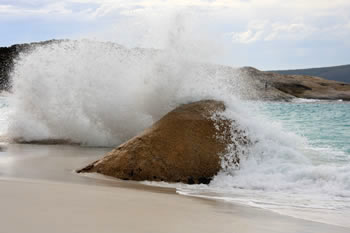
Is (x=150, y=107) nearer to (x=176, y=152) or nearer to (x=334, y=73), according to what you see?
(x=176, y=152)

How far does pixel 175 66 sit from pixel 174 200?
3.21m

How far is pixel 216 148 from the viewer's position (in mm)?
5434

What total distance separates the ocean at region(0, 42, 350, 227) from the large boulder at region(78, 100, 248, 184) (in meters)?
0.19

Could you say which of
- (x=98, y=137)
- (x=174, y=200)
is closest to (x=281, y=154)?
(x=174, y=200)

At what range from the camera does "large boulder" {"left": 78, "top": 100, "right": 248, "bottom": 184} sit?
16.6 feet

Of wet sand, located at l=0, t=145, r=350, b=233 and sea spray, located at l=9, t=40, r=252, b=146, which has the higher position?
sea spray, located at l=9, t=40, r=252, b=146

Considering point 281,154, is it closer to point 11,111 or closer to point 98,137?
point 98,137

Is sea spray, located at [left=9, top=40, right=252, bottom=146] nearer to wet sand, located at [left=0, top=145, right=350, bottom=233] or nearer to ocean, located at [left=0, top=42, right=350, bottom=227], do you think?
ocean, located at [left=0, top=42, right=350, bottom=227]

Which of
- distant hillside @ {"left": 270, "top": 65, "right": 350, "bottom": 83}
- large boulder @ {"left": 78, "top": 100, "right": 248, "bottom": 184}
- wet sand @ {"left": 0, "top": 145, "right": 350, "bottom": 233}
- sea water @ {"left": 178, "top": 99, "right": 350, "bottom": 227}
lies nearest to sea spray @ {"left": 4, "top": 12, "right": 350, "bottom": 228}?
sea water @ {"left": 178, "top": 99, "right": 350, "bottom": 227}

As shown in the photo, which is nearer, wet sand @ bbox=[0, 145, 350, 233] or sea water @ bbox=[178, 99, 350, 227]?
wet sand @ bbox=[0, 145, 350, 233]

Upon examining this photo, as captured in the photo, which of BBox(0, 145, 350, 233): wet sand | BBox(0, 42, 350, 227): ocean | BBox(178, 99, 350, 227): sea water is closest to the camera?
BBox(0, 145, 350, 233): wet sand

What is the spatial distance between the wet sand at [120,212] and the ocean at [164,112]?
17.3 inches

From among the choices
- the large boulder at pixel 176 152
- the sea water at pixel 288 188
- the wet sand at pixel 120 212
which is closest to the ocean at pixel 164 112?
the sea water at pixel 288 188

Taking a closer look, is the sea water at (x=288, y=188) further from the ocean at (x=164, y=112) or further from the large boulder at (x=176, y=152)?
the large boulder at (x=176, y=152)
